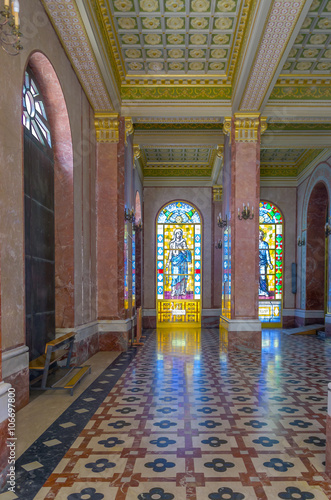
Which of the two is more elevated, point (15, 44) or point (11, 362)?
point (15, 44)

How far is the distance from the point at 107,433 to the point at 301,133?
927cm

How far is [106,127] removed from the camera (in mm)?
8609

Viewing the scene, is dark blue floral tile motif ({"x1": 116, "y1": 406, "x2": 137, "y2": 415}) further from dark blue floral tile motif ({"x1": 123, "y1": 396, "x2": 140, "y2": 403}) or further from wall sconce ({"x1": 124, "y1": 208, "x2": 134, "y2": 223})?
wall sconce ({"x1": 124, "y1": 208, "x2": 134, "y2": 223})

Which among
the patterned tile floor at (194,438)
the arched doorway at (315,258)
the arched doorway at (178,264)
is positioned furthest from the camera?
the arched doorway at (178,264)

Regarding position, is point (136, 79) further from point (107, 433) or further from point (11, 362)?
point (107, 433)

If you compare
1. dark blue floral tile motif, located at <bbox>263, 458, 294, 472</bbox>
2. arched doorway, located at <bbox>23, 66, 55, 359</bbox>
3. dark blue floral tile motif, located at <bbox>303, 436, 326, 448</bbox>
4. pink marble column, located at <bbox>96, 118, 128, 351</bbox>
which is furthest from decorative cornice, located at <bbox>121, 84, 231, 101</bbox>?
dark blue floral tile motif, located at <bbox>263, 458, 294, 472</bbox>

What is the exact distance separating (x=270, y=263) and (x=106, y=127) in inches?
334

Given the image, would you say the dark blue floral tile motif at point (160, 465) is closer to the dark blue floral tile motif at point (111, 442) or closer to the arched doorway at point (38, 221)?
the dark blue floral tile motif at point (111, 442)

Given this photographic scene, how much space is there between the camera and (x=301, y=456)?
330 cm

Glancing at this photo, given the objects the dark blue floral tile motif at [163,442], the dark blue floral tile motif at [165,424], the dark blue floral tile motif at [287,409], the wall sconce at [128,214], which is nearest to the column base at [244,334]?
the wall sconce at [128,214]

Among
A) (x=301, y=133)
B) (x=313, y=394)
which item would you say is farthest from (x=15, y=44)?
(x=301, y=133)

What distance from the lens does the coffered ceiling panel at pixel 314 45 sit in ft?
20.8

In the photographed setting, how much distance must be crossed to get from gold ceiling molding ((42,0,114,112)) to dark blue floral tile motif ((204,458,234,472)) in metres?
5.69

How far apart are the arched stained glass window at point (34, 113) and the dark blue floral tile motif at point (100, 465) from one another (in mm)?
4128
